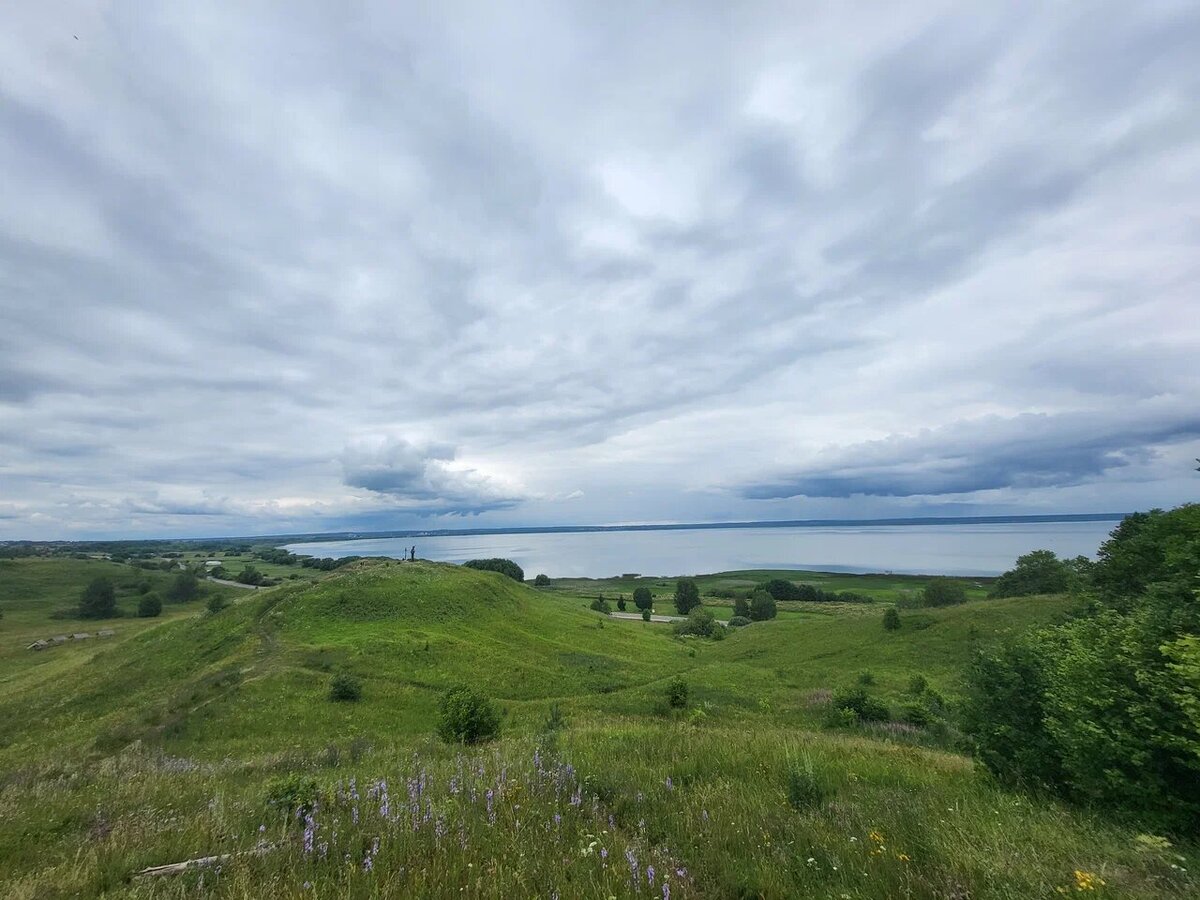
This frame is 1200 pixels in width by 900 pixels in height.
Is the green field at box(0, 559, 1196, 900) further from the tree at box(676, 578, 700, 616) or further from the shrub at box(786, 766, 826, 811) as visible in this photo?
the tree at box(676, 578, 700, 616)

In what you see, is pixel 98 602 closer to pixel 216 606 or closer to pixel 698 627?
pixel 216 606

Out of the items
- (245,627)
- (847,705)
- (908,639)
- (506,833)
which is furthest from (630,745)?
(245,627)

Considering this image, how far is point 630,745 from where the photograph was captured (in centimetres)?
921

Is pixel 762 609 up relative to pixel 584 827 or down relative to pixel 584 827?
down

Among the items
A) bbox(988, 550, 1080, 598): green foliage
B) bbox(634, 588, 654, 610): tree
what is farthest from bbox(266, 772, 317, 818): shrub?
bbox(634, 588, 654, 610): tree

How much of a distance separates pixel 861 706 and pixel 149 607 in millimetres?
143657

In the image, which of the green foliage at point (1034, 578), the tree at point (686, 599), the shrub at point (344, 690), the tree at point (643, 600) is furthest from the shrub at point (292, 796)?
the tree at point (686, 599)

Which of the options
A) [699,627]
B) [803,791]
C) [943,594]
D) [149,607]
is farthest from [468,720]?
[149,607]

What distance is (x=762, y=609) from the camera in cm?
10206

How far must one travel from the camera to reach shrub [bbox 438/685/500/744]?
18.0 m

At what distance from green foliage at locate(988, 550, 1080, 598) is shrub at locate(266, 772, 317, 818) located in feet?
262

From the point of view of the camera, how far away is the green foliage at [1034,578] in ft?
208

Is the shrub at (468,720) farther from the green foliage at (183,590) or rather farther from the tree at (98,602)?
the green foliage at (183,590)

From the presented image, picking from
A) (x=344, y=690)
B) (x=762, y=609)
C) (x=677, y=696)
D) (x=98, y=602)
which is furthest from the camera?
(x=98, y=602)
